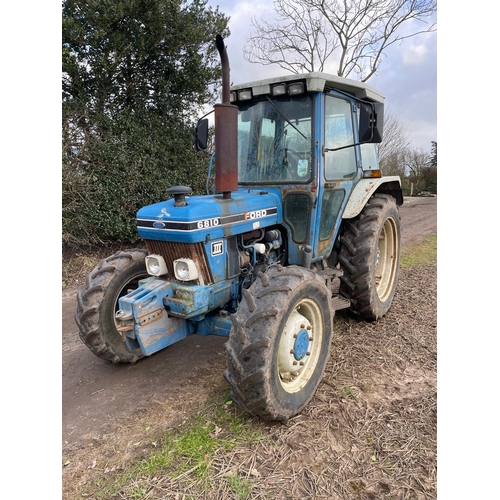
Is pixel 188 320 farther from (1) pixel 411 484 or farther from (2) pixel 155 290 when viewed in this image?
(1) pixel 411 484

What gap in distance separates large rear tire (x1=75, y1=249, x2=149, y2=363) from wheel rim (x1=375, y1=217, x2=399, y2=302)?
2.82 m

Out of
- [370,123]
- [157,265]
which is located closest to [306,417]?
[157,265]

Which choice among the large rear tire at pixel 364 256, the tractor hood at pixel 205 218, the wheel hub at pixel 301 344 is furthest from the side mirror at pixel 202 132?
the wheel hub at pixel 301 344

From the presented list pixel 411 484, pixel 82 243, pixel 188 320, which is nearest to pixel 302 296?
pixel 188 320

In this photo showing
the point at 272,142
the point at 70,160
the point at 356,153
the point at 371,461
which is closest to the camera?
the point at 371,461

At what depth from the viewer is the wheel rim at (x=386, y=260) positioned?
14.9 ft

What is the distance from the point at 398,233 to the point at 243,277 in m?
2.30

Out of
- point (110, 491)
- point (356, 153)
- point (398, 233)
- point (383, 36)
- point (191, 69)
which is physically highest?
point (383, 36)

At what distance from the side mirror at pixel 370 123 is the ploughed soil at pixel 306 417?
6.24ft

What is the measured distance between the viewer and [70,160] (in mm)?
6609

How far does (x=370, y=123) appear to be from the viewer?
306 cm

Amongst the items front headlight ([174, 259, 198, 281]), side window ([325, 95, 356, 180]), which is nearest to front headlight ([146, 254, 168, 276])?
front headlight ([174, 259, 198, 281])

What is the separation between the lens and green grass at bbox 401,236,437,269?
6734 mm

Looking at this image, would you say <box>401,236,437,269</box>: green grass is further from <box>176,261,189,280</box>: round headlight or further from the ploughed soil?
<box>176,261,189,280</box>: round headlight
